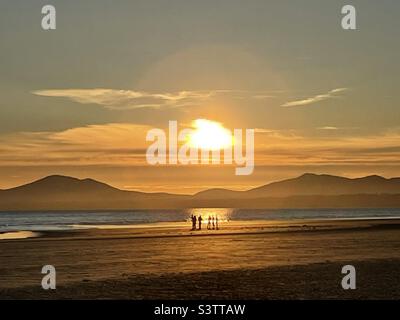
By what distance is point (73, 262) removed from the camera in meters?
44.5

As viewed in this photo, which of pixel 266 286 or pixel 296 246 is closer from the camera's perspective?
pixel 266 286

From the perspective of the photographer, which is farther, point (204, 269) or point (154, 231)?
point (154, 231)

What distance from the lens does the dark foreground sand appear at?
3031 centimetres

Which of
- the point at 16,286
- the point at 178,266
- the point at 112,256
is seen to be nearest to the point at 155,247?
the point at 112,256

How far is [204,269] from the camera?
3875 centimetres

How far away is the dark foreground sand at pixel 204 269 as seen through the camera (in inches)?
1193

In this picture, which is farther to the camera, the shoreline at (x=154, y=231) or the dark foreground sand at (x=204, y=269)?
the shoreline at (x=154, y=231)

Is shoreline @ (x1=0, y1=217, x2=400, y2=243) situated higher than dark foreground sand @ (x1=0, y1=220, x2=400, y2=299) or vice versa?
shoreline @ (x1=0, y1=217, x2=400, y2=243)

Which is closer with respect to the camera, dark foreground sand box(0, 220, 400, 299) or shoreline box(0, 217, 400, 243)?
dark foreground sand box(0, 220, 400, 299)

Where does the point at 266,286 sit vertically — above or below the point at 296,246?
below

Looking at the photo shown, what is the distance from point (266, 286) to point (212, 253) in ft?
57.4

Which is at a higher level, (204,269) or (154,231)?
(154,231)
